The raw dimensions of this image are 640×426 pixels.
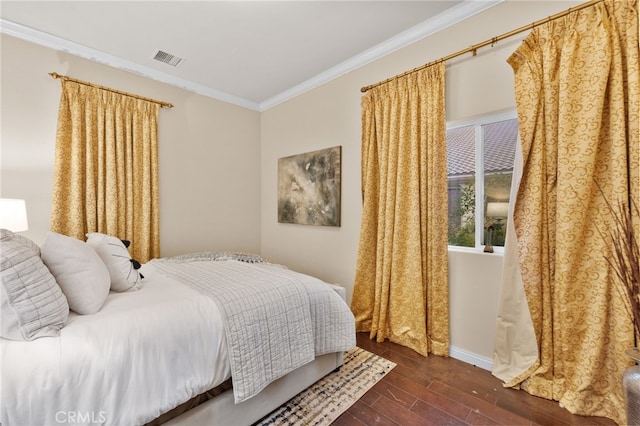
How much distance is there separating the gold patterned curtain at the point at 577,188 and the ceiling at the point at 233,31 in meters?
0.71

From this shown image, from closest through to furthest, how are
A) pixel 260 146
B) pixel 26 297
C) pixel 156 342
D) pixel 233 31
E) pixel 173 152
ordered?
pixel 26 297, pixel 156 342, pixel 233 31, pixel 173 152, pixel 260 146

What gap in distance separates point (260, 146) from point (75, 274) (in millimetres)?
3051

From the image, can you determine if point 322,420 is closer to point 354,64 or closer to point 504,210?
point 504,210

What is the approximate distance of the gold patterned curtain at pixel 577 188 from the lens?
1.52 metres

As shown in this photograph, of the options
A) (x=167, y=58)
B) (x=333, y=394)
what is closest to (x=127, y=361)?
(x=333, y=394)

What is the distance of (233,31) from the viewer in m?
2.39

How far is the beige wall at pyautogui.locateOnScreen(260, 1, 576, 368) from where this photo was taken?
6.64 feet

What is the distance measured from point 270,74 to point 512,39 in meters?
2.31

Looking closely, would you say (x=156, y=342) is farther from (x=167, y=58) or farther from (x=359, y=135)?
(x=167, y=58)

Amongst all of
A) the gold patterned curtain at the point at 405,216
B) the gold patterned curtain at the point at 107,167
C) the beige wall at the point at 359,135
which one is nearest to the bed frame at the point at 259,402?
the gold patterned curtain at the point at 405,216

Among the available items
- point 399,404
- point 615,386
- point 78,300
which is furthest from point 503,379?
point 78,300

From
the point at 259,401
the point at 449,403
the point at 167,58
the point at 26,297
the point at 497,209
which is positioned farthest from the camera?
the point at 167,58

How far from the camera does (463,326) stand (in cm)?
221

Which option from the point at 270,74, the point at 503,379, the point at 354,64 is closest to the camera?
the point at 503,379
